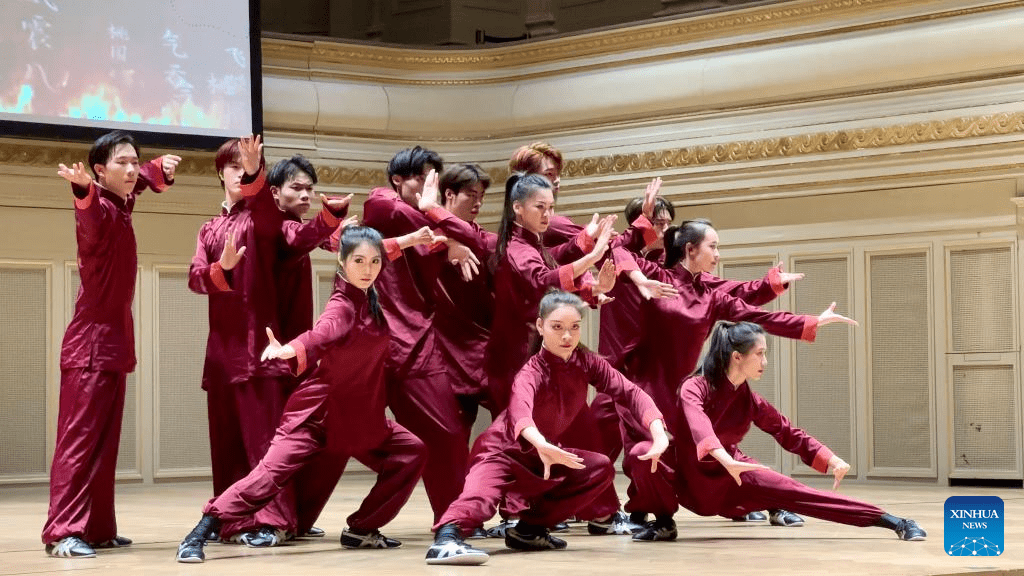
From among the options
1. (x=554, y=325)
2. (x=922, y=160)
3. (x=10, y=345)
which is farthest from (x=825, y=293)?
(x=10, y=345)

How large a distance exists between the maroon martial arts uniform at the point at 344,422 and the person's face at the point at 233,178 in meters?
0.71

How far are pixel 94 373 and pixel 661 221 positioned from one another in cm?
237

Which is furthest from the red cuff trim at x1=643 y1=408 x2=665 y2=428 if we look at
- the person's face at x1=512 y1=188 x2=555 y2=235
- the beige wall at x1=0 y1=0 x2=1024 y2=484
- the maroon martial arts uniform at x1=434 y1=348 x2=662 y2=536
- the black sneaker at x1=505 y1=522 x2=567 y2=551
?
the beige wall at x1=0 y1=0 x2=1024 y2=484

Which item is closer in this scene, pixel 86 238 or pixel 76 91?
pixel 86 238

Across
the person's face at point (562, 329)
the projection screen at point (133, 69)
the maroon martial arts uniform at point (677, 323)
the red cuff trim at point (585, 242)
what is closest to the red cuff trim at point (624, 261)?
the maroon martial arts uniform at point (677, 323)

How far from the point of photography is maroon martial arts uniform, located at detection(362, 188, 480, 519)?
199 inches

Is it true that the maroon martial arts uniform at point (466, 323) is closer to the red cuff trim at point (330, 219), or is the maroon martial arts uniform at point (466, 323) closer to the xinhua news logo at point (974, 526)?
the red cuff trim at point (330, 219)

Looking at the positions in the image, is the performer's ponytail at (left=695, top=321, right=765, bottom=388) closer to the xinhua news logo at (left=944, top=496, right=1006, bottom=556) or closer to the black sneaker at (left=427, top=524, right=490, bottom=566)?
the xinhua news logo at (left=944, top=496, right=1006, bottom=556)

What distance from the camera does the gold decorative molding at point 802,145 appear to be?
7648 mm

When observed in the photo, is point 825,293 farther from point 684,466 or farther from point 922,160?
point 684,466

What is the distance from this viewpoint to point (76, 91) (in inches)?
326

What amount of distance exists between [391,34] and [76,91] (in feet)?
9.73

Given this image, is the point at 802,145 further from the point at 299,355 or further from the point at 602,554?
the point at 299,355

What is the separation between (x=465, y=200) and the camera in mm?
5293
